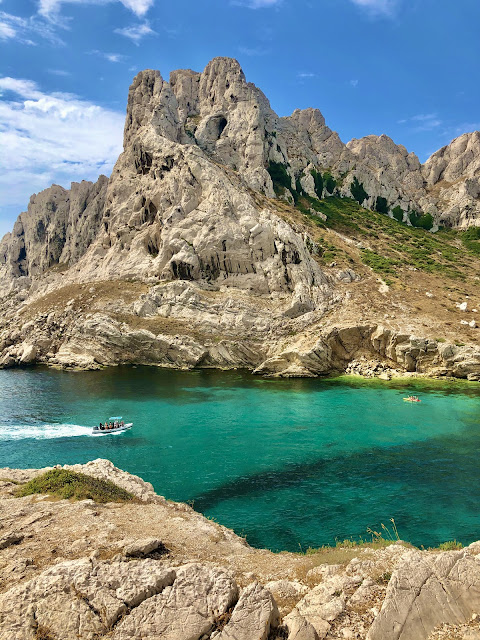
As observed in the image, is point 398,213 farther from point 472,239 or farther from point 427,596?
point 427,596

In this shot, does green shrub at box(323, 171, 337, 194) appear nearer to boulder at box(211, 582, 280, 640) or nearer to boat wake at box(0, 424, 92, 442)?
boat wake at box(0, 424, 92, 442)

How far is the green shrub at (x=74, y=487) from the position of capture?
609 inches

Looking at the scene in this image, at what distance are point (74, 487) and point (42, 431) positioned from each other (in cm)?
2002

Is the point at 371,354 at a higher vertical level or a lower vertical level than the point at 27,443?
higher

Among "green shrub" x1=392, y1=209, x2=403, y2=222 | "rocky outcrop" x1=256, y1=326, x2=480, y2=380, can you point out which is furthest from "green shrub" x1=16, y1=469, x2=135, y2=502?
"green shrub" x1=392, y1=209, x2=403, y2=222

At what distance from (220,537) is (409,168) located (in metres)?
157

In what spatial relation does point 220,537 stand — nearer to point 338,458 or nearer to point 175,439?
point 338,458

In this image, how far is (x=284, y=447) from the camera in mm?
28875

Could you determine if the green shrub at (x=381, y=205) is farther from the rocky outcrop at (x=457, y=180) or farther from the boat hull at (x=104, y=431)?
the boat hull at (x=104, y=431)

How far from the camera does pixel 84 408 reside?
40375mm

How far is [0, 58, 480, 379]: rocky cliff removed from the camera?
2287 inches

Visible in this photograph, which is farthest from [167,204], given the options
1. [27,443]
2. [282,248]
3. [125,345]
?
[27,443]

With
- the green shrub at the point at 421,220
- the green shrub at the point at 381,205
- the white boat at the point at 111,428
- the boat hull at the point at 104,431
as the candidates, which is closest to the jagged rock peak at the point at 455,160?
the green shrub at the point at 421,220

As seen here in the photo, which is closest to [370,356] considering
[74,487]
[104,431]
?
[104,431]
